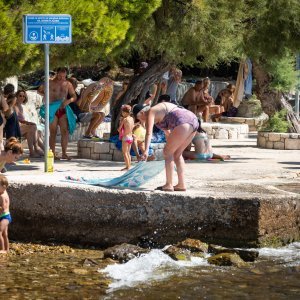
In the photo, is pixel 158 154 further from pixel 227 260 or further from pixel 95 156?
pixel 227 260

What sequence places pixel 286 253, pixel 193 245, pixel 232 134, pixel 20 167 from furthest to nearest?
pixel 232 134
pixel 20 167
pixel 286 253
pixel 193 245

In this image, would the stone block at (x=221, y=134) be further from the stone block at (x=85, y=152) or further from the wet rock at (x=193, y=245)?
the wet rock at (x=193, y=245)

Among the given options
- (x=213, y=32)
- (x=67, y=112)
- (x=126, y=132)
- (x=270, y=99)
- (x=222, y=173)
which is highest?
(x=213, y=32)

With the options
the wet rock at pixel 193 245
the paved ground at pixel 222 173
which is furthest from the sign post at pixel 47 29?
the wet rock at pixel 193 245

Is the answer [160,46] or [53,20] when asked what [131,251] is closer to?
[53,20]

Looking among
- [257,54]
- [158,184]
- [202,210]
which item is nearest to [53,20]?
[158,184]

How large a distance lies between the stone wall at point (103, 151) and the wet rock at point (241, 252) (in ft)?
17.7

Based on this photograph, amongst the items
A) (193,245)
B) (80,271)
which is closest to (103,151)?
(193,245)

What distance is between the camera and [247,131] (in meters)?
25.8

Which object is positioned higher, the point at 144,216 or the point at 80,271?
the point at 144,216

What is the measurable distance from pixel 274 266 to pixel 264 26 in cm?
753

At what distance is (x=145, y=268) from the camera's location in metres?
10.8

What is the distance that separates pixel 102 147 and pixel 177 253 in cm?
624

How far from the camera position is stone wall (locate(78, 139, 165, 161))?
16.9 meters
